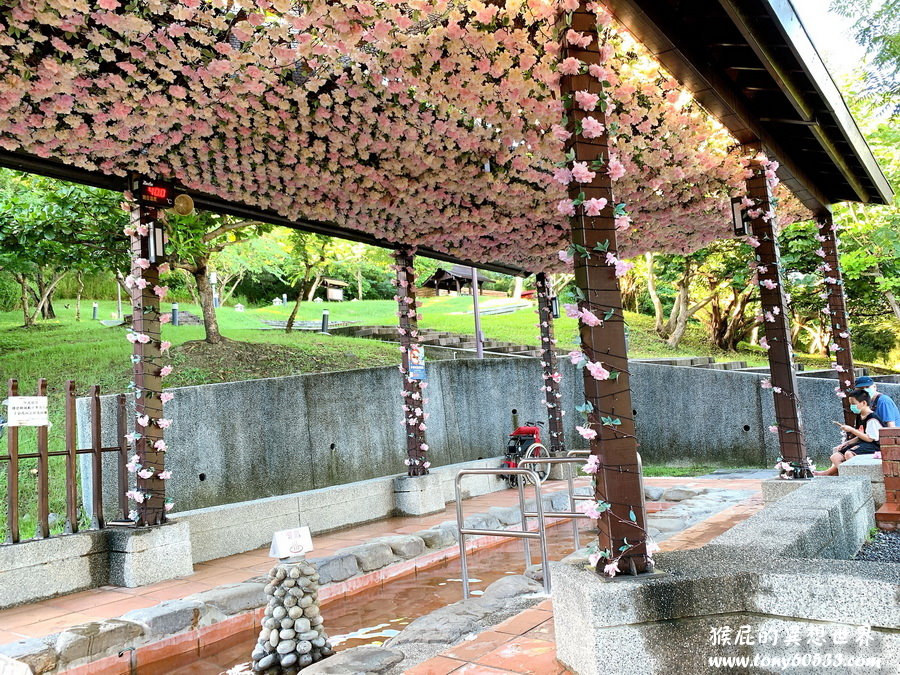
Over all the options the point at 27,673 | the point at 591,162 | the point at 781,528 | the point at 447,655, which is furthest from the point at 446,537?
the point at 27,673

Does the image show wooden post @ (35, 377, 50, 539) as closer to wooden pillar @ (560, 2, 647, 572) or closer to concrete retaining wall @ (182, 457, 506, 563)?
concrete retaining wall @ (182, 457, 506, 563)

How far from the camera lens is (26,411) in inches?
198

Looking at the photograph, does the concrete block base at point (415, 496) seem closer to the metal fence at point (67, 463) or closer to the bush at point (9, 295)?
the metal fence at point (67, 463)

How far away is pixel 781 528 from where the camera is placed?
10.8 feet

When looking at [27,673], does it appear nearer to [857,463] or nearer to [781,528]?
[781,528]

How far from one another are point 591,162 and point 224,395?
6.37 meters

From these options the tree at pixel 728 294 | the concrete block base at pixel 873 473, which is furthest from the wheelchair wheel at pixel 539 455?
the tree at pixel 728 294

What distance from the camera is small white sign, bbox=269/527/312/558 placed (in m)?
4.06

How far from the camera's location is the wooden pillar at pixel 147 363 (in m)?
5.54

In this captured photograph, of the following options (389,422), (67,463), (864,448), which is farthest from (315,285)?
(864,448)

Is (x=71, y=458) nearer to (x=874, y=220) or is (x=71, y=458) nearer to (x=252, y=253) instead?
(x=252, y=253)

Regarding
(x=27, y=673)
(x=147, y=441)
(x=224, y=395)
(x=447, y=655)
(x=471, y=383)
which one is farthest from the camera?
(x=471, y=383)

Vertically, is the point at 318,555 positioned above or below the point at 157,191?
below

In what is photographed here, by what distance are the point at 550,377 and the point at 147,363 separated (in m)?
7.06
